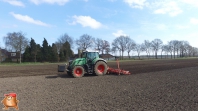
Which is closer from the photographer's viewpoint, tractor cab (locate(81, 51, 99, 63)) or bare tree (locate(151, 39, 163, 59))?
tractor cab (locate(81, 51, 99, 63))

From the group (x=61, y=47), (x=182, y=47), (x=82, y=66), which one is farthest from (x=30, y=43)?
(x=182, y=47)

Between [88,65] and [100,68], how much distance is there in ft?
3.80

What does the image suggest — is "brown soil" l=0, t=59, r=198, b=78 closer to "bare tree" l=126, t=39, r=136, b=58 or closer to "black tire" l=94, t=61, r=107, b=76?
"black tire" l=94, t=61, r=107, b=76

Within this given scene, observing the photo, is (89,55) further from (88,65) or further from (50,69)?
(50,69)

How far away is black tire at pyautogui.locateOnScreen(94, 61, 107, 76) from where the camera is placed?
1547 centimetres

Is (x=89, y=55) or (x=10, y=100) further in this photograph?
(x=89, y=55)

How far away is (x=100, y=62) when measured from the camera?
15.6m

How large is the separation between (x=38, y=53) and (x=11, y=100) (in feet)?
203

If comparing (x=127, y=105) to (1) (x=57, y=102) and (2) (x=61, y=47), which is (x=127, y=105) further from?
(2) (x=61, y=47)

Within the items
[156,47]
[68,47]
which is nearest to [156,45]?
[156,47]

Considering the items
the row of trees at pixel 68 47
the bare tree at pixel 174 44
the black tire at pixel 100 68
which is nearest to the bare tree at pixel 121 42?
the row of trees at pixel 68 47

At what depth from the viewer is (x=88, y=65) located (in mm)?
15492

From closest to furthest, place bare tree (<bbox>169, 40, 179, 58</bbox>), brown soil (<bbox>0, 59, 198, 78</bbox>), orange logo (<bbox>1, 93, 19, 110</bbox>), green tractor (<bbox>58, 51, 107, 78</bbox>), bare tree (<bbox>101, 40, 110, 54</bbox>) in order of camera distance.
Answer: orange logo (<bbox>1, 93, 19, 110</bbox>) < green tractor (<bbox>58, 51, 107, 78</bbox>) < brown soil (<bbox>0, 59, 198, 78</bbox>) < bare tree (<bbox>101, 40, 110, 54</bbox>) < bare tree (<bbox>169, 40, 179, 58</bbox>)

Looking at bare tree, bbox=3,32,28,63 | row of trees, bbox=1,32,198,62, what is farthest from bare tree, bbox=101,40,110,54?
bare tree, bbox=3,32,28,63
